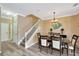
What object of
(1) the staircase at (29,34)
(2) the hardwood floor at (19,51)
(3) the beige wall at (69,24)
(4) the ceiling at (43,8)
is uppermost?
(4) the ceiling at (43,8)

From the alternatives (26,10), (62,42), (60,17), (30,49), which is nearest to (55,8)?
(60,17)

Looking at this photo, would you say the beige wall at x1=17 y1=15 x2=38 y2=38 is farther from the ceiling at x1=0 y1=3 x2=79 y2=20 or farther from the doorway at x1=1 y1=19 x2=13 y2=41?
the doorway at x1=1 y1=19 x2=13 y2=41

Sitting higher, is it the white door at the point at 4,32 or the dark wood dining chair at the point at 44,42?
the white door at the point at 4,32

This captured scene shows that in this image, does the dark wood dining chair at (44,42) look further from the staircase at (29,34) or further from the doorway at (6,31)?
the doorway at (6,31)

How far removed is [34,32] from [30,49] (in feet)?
1.97

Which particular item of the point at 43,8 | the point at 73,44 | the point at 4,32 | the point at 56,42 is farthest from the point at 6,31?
the point at 73,44

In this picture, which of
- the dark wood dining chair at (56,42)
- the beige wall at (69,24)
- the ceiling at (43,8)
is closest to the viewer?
the ceiling at (43,8)

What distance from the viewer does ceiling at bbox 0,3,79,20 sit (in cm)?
305

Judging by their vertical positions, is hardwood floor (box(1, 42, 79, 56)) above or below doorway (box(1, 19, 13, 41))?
below

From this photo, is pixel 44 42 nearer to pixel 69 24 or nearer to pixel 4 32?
pixel 69 24

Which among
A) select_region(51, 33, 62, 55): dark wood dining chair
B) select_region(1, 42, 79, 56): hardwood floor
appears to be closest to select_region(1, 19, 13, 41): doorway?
select_region(1, 42, 79, 56): hardwood floor

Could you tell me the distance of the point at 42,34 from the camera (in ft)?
11.4

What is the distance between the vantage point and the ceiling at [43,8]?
305cm

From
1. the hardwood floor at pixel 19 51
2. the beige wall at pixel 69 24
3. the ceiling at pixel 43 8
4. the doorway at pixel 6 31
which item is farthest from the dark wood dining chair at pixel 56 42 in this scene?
the doorway at pixel 6 31
